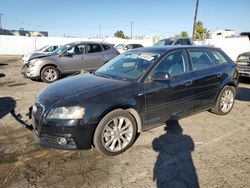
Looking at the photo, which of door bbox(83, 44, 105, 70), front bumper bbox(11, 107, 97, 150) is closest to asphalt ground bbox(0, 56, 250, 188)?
front bumper bbox(11, 107, 97, 150)

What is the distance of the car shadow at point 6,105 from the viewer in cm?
569

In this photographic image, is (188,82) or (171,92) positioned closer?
(171,92)

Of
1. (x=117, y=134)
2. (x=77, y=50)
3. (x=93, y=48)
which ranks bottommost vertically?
(x=117, y=134)

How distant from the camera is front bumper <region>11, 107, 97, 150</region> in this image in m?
3.29

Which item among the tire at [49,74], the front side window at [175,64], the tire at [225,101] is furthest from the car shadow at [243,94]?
the tire at [49,74]

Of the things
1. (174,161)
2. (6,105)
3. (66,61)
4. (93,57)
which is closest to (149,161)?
(174,161)

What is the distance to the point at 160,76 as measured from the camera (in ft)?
12.6

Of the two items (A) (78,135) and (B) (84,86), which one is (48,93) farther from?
(A) (78,135)

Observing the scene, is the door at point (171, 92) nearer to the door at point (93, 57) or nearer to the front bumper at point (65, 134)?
the front bumper at point (65, 134)

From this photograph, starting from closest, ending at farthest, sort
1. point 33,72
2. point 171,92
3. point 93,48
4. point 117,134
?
point 117,134 < point 171,92 < point 33,72 < point 93,48

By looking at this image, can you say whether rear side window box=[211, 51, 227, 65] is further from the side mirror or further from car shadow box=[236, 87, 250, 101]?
car shadow box=[236, 87, 250, 101]

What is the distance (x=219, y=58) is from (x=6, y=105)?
5.53 m

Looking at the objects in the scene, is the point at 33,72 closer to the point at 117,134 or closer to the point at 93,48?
the point at 93,48

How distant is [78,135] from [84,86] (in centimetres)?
85
